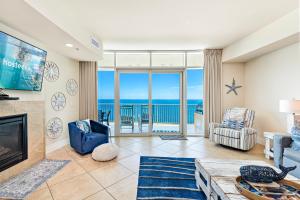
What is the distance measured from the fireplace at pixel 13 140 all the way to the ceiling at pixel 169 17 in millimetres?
1716

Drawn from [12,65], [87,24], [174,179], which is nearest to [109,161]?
[174,179]

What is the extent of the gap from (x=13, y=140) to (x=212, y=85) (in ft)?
15.4

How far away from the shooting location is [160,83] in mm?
4812

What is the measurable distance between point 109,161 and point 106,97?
94.6 inches

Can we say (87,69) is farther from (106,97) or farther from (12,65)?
(12,65)

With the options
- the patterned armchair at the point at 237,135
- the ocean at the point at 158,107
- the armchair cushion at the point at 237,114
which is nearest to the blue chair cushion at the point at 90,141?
the ocean at the point at 158,107

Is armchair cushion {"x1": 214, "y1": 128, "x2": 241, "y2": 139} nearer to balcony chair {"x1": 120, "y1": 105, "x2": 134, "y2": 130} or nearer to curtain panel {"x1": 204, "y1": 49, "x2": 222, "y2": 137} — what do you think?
curtain panel {"x1": 204, "y1": 49, "x2": 222, "y2": 137}

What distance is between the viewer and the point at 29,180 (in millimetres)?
2150

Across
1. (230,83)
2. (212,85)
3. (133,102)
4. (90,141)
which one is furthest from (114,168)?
(230,83)

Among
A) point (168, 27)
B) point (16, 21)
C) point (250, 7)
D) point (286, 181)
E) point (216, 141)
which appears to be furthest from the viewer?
point (216, 141)

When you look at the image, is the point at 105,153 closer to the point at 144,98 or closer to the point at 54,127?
the point at 54,127

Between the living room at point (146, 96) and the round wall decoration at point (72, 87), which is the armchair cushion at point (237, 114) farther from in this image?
the round wall decoration at point (72, 87)

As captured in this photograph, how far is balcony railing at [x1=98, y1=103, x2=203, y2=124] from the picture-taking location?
490cm

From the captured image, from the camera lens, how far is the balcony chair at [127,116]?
192 inches
